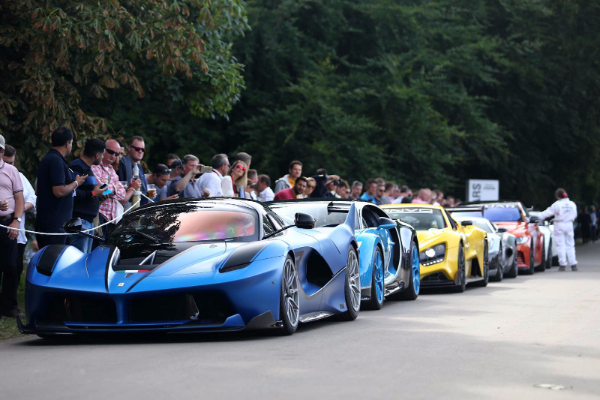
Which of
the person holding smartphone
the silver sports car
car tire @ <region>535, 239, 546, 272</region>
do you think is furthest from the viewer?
car tire @ <region>535, 239, 546, 272</region>

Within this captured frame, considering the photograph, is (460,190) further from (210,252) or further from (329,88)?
(210,252)

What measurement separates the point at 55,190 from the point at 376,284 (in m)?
3.91

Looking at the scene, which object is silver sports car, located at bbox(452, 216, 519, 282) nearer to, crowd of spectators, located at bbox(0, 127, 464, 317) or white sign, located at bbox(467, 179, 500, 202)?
crowd of spectators, located at bbox(0, 127, 464, 317)

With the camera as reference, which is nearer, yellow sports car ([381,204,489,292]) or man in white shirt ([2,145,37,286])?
man in white shirt ([2,145,37,286])

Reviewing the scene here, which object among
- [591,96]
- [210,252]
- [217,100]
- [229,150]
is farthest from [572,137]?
[210,252]

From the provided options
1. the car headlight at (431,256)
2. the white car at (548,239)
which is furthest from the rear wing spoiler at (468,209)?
the car headlight at (431,256)

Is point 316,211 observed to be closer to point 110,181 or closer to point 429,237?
point 110,181

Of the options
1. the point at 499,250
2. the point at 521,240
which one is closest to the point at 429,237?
the point at 499,250

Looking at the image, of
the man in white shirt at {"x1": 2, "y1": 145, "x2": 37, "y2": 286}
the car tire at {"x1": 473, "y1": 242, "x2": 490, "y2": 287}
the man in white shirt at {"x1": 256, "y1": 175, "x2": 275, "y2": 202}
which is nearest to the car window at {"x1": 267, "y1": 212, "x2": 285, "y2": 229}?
the man in white shirt at {"x1": 2, "y1": 145, "x2": 37, "y2": 286}

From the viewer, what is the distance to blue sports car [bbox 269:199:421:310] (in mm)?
11922

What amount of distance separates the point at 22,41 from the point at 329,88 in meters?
18.1

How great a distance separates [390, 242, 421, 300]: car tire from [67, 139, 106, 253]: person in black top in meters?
4.58

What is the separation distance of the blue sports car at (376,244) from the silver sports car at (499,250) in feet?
17.7

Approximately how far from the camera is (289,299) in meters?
9.02
